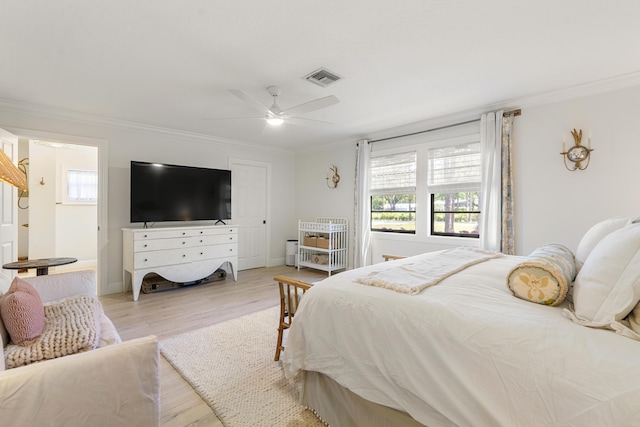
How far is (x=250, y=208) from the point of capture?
223 inches

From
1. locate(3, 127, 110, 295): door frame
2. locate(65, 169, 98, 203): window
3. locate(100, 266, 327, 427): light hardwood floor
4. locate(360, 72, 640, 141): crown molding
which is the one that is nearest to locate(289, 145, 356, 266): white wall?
locate(360, 72, 640, 141): crown molding

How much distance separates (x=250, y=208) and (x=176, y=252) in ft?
5.92

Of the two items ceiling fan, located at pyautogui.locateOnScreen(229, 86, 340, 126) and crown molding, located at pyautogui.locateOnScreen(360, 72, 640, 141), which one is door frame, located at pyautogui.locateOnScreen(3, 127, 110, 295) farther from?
crown molding, located at pyautogui.locateOnScreen(360, 72, 640, 141)

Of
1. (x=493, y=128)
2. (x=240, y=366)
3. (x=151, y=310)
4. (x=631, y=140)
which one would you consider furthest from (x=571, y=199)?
(x=151, y=310)

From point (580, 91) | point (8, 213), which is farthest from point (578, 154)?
point (8, 213)

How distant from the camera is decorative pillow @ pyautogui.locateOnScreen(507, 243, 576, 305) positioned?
132 centimetres

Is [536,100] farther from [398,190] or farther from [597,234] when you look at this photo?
[597,234]

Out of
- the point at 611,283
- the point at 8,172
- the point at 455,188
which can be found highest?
the point at 455,188

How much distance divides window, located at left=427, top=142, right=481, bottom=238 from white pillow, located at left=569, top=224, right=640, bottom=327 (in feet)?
8.55

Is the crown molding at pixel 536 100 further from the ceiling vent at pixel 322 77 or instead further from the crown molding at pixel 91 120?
the crown molding at pixel 91 120

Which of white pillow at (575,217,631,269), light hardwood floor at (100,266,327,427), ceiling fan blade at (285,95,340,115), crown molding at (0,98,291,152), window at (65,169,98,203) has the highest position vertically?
crown molding at (0,98,291,152)

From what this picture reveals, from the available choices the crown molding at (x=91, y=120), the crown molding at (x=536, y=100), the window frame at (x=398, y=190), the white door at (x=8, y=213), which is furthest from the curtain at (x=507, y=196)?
the white door at (x=8, y=213)

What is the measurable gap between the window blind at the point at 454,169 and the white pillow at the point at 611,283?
2.58 m

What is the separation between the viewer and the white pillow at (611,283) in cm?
103
